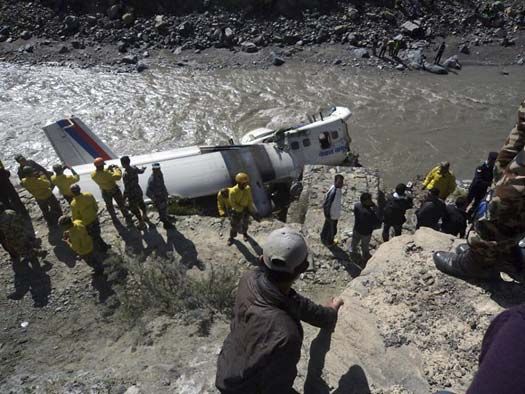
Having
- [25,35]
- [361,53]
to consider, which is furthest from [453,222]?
[25,35]

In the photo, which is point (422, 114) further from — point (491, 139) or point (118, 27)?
point (118, 27)

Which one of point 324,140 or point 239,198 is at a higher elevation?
point 239,198

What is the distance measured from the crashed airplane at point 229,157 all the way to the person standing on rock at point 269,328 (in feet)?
32.2

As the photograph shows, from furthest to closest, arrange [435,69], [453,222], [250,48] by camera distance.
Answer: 1. [250,48]
2. [435,69]
3. [453,222]

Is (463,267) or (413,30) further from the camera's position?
(413,30)

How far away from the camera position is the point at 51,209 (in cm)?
930

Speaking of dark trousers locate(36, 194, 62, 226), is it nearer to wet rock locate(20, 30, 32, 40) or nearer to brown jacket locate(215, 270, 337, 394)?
brown jacket locate(215, 270, 337, 394)

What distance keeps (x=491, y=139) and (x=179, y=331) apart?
702 inches

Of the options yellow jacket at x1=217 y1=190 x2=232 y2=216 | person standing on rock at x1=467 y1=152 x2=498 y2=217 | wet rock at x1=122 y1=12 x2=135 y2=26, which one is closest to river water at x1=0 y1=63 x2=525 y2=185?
wet rock at x1=122 y1=12 x2=135 y2=26

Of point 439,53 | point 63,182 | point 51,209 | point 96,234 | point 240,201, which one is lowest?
point 439,53

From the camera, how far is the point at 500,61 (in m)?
24.5

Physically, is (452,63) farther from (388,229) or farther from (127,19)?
(127,19)

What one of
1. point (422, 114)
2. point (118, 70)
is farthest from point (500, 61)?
point (118, 70)

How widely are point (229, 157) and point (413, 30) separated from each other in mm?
18876
